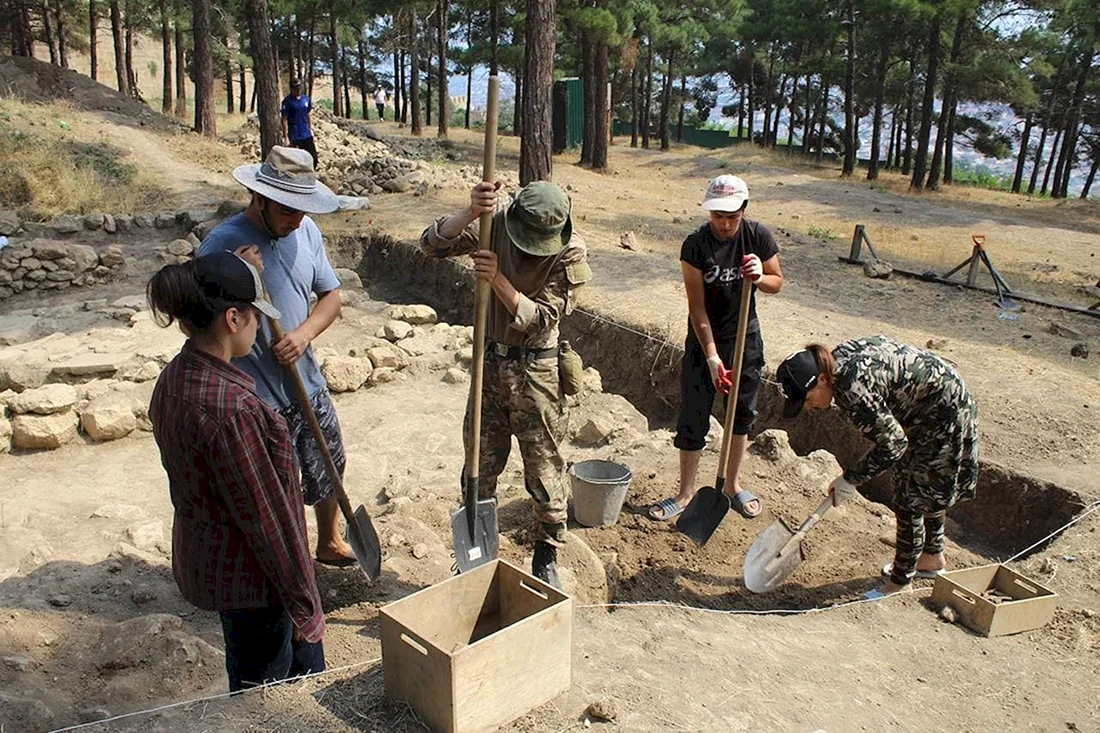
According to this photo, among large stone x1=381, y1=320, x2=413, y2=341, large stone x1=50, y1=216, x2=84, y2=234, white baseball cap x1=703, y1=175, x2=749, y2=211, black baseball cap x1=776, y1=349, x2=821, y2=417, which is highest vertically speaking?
white baseball cap x1=703, y1=175, x2=749, y2=211

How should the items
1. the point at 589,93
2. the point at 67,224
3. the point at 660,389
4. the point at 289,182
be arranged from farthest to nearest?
the point at 589,93
the point at 67,224
the point at 660,389
the point at 289,182

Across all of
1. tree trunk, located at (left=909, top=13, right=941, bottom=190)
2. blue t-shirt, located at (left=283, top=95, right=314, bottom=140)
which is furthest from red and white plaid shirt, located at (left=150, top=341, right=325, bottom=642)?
tree trunk, located at (left=909, top=13, right=941, bottom=190)

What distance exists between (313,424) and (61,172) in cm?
976

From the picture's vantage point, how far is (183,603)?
3721 millimetres

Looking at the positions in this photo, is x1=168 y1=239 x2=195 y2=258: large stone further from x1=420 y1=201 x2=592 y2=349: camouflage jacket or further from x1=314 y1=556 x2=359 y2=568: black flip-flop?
x1=420 y1=201 x2=592 y2=349: camouflage jacket

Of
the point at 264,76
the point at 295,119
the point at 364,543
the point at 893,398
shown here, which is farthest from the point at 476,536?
the point at 295,119

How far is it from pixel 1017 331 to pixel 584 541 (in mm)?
5905

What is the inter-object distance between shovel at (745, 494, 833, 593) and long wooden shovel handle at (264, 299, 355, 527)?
1948 millimetres

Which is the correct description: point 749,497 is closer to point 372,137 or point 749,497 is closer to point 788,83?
point 372,137

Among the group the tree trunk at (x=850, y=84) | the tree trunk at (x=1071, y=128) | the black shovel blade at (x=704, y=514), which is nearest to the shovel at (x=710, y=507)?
the black shovel blade at (x=704, y=514)

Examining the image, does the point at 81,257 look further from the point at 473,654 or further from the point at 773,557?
the point at 473,654

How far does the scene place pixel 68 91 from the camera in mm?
17750

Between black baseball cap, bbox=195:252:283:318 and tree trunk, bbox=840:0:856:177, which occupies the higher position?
tree trunk, bbox=840:0:856:177

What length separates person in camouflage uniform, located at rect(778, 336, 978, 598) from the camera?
3.42 m
